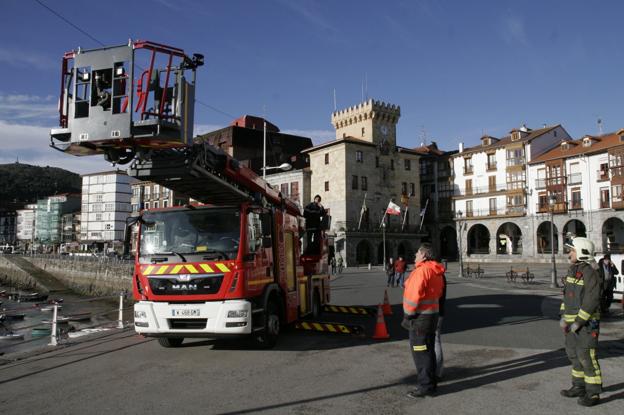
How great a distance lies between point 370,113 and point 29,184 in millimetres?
141462

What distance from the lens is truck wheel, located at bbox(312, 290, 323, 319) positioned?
13.1 m

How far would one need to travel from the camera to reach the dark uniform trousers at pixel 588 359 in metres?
5.80

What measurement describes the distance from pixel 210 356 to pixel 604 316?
1190 centimetres

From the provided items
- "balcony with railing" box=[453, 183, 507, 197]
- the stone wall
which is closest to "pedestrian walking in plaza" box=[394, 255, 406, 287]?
the stone wall

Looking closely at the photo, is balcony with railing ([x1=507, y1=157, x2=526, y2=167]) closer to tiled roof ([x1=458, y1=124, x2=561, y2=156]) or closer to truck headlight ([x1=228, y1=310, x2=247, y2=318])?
tiled roof ([x1=458, y1=124, x2=561, y2=156])

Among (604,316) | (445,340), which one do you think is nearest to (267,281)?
(445,340)

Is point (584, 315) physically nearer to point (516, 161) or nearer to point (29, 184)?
point (516, 161)

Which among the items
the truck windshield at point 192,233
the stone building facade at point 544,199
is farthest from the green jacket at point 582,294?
the stone building facade at point 544,199

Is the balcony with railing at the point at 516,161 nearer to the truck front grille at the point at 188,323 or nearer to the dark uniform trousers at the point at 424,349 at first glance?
the truck front grille at the point at 188,323

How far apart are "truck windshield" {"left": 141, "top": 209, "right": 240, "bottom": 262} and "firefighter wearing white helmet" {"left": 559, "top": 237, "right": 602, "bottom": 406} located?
5.26 meters

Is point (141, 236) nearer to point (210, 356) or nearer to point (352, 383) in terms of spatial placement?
point (210, 356)

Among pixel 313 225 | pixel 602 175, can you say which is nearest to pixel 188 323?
pixel 313 225

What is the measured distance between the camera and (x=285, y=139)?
2965 inches

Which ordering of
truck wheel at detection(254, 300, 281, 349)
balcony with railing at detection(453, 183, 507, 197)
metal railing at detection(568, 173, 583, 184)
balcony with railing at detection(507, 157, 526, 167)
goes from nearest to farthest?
1. truck wheel at detection(254, 300, 281, 349)
2. metal railing at detection(568, 173, 583, 184)
3. balcony with railing at detection(507, 157, 526, 167)
4. balcony with railing at detection(453, 183, 507, 197)
